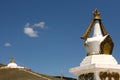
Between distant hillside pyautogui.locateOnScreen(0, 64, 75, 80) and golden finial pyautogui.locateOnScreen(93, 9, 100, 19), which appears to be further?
distant hillside pyautogui.locateOnScreen(0, 64, 75, 80)

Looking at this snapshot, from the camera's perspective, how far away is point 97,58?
38.2 feet

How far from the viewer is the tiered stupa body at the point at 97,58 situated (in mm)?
11420

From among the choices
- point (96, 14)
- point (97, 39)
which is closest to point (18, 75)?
point (96, 14)

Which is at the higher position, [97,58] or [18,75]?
[18,75]

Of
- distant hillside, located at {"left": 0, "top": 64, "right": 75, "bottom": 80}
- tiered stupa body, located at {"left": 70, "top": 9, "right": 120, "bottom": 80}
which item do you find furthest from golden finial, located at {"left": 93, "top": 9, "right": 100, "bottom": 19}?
distant hillside, located at {"left": 0, "top": 64, "right": 75, "bottom": 80}

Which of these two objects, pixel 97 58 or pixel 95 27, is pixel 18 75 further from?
pixel 97 58

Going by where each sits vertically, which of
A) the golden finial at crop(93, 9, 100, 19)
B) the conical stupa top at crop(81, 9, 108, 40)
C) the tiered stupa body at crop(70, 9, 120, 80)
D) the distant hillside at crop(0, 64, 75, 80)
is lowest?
the tiered stupa body at crop(70, 9, 120, 80)

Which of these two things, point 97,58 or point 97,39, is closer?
point 97,58

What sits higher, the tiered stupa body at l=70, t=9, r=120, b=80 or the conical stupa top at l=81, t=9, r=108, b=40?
the conical stupa top at l=81, t=9, r=108, b=40

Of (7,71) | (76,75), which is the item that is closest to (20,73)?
(7,71)

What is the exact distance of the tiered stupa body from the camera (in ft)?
37.5

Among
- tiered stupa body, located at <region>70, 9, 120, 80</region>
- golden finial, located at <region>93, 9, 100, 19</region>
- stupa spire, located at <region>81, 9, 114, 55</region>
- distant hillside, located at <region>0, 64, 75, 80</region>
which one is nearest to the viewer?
tiered stupa body, located at <region>70, 9, 120, 80</region>

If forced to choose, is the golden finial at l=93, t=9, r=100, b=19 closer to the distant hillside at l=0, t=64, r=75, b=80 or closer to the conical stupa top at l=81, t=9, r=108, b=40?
the conical stupa top at l=81, t=9, r=108, b=40

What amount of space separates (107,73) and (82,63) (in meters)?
1.04
